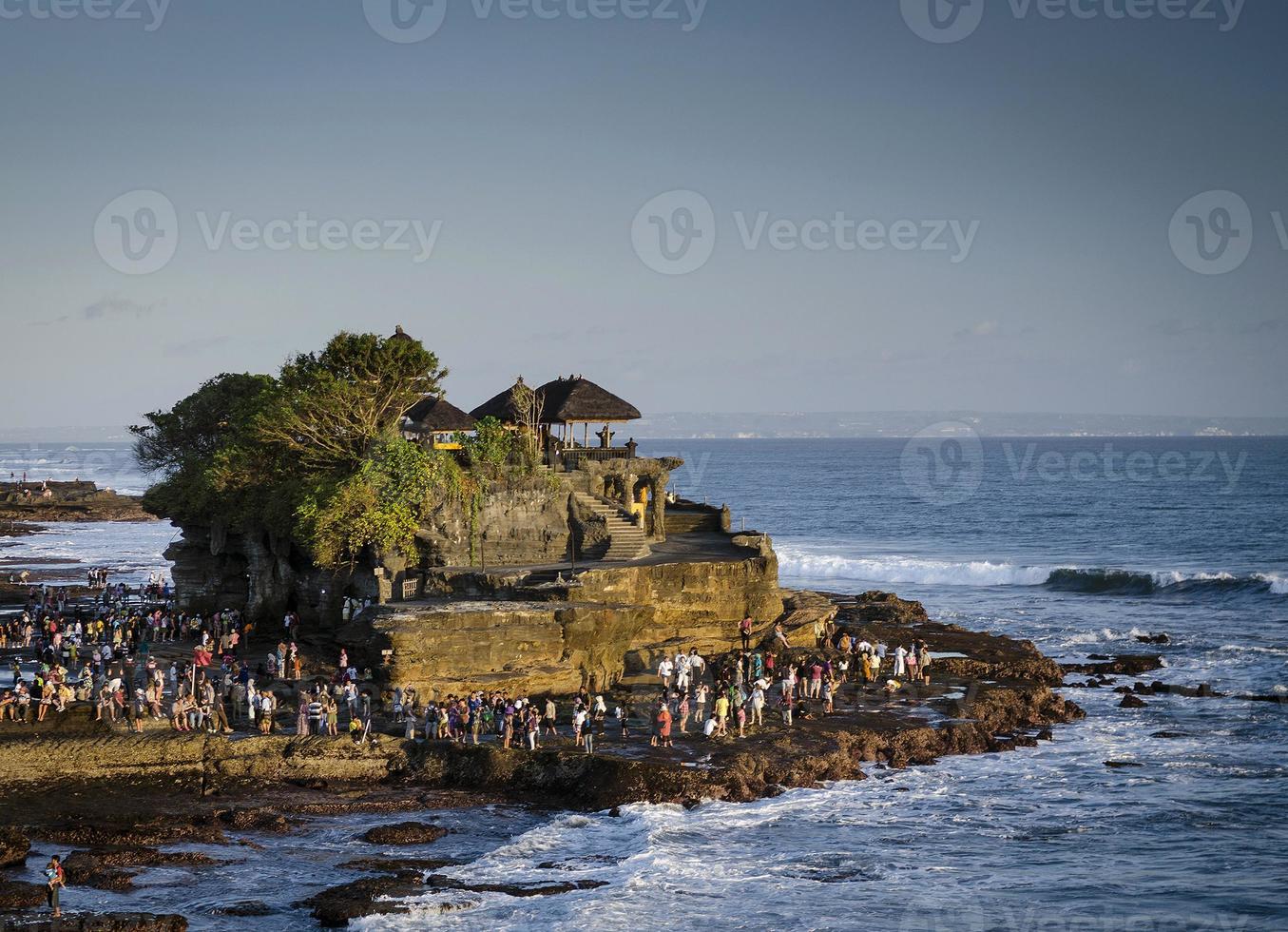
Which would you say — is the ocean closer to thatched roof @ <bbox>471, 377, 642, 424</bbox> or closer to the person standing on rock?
the person standing on rock

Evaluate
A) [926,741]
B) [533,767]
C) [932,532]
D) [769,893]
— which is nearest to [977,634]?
[926,741]


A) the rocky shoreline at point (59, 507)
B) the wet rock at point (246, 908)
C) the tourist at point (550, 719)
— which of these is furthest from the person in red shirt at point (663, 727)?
the rocky shoreline at point (59, 507)

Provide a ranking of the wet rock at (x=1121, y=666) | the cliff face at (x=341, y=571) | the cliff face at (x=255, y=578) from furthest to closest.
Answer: the cliff face at (x=255, y=578) < the wet rock at (x=1121, y=666) < the cliff face at (x=341, y=571)

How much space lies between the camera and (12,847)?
2084 cm

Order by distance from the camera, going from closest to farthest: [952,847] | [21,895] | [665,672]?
[21,895], [952,847], [665,672]

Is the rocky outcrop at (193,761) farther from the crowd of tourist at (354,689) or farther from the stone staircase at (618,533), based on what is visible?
the stone staircase at (618,533)

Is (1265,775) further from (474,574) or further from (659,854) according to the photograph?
(474,574)

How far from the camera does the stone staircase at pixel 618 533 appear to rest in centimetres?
3719

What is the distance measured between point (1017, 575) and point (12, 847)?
179 ft

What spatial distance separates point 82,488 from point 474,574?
95.4 metres

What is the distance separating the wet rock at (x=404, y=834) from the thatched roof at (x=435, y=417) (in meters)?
20.3

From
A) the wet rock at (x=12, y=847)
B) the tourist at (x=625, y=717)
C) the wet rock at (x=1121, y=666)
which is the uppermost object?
the tourist at (x=625, y=717)

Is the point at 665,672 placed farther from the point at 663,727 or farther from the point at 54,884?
the point at 54,884

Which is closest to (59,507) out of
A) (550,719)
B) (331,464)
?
(331,464)
